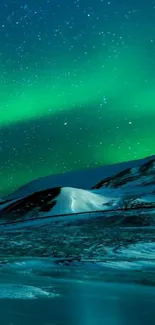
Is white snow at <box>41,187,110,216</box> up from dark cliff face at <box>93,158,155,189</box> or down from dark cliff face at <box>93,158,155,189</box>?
down

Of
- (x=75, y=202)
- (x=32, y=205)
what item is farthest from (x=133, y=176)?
(x=75, y=202)

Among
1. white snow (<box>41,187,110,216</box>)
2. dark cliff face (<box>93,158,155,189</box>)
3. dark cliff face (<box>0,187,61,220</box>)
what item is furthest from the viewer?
dark cliff face (<box>93,158,155,189</box>)

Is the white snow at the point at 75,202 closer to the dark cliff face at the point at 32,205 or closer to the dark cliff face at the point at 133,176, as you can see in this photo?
the dark cliff face at the point at 32,205

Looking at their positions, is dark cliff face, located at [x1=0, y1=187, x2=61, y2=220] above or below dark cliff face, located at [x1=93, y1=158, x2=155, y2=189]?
below

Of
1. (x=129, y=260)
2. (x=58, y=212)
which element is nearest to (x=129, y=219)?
(x=58, y=212)

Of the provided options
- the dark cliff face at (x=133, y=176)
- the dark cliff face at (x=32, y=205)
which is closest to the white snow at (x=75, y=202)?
the dark cliff face at (x=32, y=205)

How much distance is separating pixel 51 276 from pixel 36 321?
4942mm

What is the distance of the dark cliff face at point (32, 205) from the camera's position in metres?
69.1

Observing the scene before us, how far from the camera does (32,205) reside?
244ft

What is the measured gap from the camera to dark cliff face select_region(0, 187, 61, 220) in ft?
227

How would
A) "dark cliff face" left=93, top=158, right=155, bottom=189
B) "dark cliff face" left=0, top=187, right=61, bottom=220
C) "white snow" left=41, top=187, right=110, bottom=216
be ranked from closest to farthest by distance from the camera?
"white snow" left=41, top=187, right=110, bottom=216
"dark cliff face" left=0, top=187, right=61, bottom=220
"dark cliff face" left=93, top=158, right=155, bottom=189

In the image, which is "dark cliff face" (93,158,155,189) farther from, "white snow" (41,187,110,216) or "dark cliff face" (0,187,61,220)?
"white snow" (41,187,110,216)

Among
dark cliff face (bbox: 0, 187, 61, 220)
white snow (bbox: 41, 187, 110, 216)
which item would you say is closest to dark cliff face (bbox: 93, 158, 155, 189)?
dark cliff face (bbox: 0, 187, 61, 220)

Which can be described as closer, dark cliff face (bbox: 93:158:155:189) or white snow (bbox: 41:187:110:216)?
white snow (bbox: 41:187:110:216)
